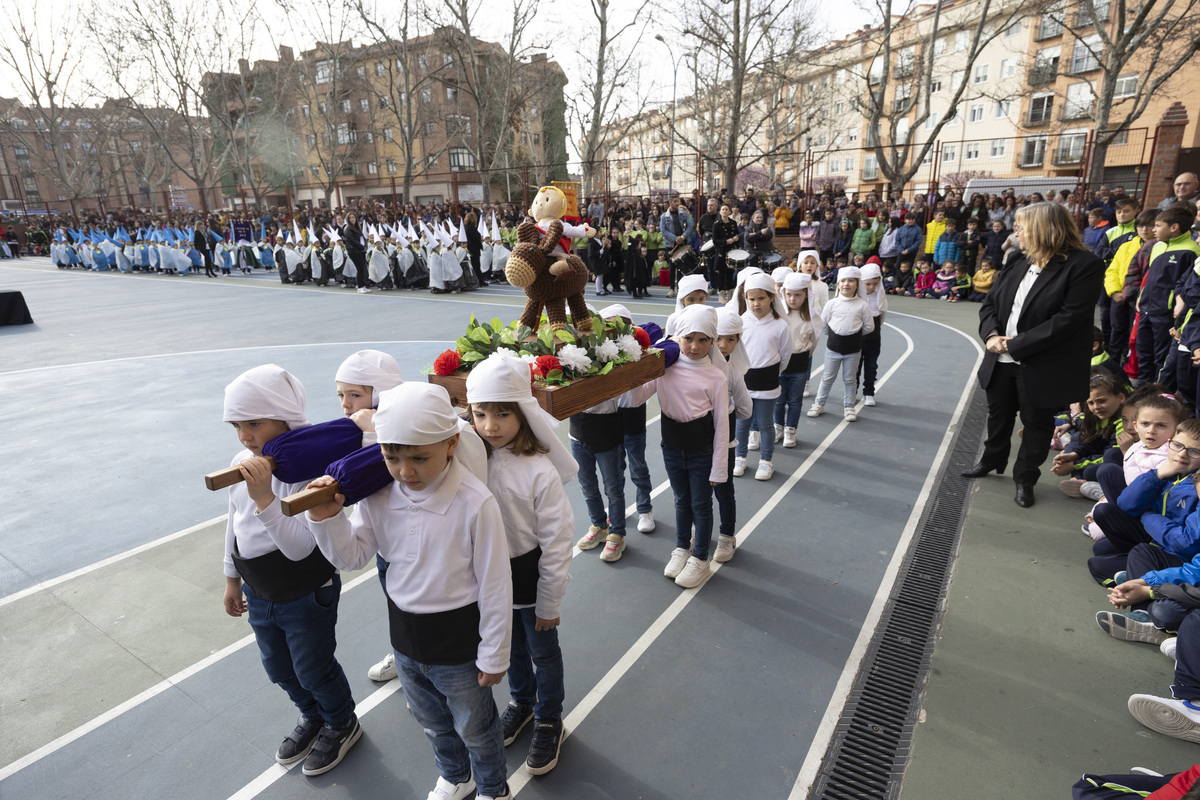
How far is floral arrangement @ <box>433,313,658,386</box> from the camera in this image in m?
3.24

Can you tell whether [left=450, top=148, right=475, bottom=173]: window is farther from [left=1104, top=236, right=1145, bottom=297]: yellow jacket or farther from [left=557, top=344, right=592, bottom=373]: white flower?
[left=557, top=344, right=592, bottom=373]: white flower

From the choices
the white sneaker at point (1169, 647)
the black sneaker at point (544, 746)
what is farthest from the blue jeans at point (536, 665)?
the white sneaker at point (1169, 647)

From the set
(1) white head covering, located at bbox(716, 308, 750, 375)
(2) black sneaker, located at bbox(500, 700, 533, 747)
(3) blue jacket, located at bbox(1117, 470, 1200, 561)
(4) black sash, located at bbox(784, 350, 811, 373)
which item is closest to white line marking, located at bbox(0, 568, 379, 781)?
(2) black sneaker, located at bbox(500, 700, 533, 747)

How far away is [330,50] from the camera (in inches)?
1227

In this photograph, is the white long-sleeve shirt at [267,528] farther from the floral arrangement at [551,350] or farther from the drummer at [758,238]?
the drummer at [758,238]

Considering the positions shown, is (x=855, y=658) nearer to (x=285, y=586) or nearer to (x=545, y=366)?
(x=545, y=366)

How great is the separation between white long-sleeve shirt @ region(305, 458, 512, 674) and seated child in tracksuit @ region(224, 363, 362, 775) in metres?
0.34

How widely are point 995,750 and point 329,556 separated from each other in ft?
9.69

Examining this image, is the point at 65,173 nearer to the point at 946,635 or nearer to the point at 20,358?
the point at 20,358

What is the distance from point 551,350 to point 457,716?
183 centimetres

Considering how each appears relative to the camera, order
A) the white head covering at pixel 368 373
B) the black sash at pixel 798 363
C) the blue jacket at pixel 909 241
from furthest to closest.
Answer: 1. the blue jacket at pixel 909 241
2. the black sash at pixel 798 363
3. the white head covering at pixel 368 373

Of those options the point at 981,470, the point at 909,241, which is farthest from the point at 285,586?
the point at 909,241

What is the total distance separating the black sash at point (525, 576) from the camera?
8.71 ft

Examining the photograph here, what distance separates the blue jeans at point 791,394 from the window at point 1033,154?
34.1 metres
